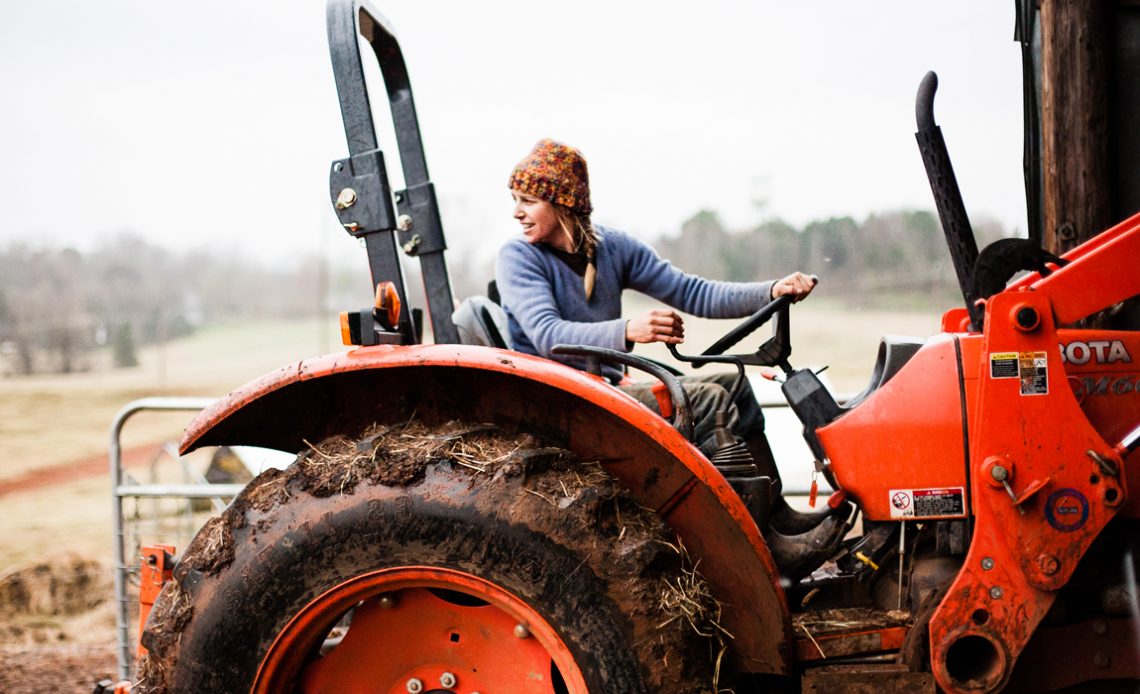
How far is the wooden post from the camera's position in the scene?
11.4ft

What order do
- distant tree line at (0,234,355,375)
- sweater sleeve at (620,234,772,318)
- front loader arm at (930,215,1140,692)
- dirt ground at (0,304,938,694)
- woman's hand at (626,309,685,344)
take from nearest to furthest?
front loader arm at (930,215,1140,692), woman's hand at (626,309,685,344), sweater sleeve at (620,234,772,318), dirt ground at (0,304,938,694), distant tree line at (0,234,355,375)

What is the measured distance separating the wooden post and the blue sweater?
135 cm

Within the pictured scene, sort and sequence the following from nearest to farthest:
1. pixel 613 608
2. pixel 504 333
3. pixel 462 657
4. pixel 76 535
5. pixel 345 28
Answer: pixel 613 608 → pixel 462 657 → pixel 345 28 → pixel 504 333 → pixel 76 535

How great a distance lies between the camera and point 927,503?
2330 millimetres

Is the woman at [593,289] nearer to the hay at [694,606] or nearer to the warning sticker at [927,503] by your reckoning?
the warning sticker at [927,503]

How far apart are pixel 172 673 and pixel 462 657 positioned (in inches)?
23.3

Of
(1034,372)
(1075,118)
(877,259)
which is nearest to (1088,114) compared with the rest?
(1075,118)

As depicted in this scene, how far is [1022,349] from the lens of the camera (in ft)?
7.23

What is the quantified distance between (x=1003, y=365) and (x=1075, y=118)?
5.72 ft

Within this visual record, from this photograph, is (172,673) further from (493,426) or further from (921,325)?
(921,325)

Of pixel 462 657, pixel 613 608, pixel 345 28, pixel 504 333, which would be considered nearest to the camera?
pixel 613 608

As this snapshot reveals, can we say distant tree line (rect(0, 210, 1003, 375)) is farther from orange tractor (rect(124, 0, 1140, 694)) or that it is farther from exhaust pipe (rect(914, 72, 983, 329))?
orange tractor (rect(124, 0, 1140, 694))

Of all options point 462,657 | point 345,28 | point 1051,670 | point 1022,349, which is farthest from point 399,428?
point 1051,670

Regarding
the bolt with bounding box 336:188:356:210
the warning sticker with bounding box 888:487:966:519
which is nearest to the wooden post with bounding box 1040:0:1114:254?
the warning sticker with bounding box 888:487:966:519
